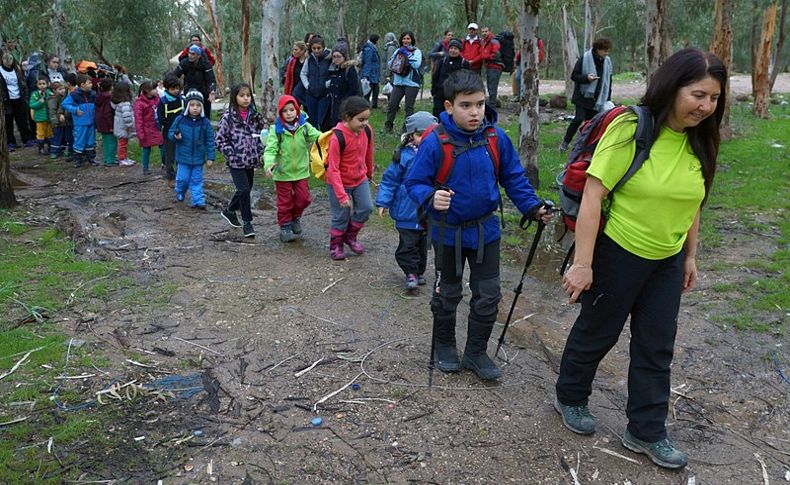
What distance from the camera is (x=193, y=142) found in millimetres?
9297

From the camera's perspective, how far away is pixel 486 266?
434cm

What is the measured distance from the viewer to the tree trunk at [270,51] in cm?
1144

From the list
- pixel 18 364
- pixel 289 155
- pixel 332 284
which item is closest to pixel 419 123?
pixel 332 284

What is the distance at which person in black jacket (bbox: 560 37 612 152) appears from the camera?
11.1m

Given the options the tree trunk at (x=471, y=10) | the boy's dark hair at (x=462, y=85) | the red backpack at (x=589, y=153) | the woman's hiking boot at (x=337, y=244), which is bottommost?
the woman's hiking boot at (x=337, y=244)

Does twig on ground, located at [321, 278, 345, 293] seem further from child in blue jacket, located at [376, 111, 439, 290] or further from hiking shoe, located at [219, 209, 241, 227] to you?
hiking shoe, located at [219, 209, 241, 227]

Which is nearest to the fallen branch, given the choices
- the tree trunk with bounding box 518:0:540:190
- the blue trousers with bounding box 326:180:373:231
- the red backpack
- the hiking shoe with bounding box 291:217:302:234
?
the blue trousers with bounding box 326:180:373:231

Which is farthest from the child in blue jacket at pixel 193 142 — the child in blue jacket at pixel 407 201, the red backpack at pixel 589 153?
the red backpack at pixel 589 153

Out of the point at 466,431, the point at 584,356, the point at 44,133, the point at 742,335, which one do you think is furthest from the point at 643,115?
the point at 44,133

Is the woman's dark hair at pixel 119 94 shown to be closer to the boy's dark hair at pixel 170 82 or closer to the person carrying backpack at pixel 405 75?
the boy's dark hair at pixel 170 82

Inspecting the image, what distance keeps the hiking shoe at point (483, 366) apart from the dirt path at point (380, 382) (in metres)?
0.07

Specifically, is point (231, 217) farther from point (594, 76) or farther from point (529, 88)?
point (594, 76)

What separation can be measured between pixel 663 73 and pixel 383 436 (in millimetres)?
2503

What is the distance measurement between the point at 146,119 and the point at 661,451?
10556mm
